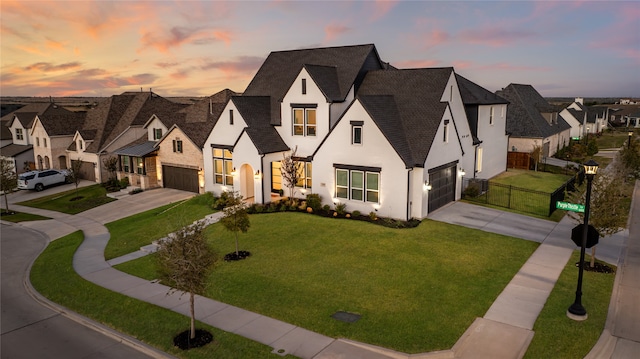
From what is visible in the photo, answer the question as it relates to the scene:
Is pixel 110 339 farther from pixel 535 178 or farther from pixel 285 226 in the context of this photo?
pixel 535 178

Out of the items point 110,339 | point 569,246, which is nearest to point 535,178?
point 569,246

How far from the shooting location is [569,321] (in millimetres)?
13133

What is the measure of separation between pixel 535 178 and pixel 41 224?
38.4 meters

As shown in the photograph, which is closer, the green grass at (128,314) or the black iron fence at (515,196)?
the green grass at (128,314)

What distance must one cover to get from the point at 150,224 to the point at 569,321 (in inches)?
897

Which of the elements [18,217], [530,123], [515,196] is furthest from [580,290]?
[18,217]

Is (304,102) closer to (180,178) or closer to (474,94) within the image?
(474,94)

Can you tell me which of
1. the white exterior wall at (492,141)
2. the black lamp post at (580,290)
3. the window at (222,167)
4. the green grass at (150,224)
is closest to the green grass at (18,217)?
the green grass at (150,224)

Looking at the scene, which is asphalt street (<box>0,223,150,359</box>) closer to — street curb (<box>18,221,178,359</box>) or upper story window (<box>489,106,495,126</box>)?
street curb (<box>18,221,178,359</box>)

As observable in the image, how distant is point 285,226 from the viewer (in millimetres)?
23984

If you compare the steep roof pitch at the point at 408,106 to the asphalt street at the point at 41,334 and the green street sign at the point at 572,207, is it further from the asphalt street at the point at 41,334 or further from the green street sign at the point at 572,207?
the asphalt street at the point at 41,334

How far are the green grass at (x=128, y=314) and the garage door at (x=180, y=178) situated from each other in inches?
564

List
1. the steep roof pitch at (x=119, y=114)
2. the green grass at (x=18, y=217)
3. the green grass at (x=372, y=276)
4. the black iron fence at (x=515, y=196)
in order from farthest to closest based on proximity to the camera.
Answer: the steep roof pitch at (x=119, y=114) → the green grass at (x=18, y=217) → the black iron fence at (x=515, y=196) → the green grass at (x=372, y=276)

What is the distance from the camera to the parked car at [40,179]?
41.0 metres
